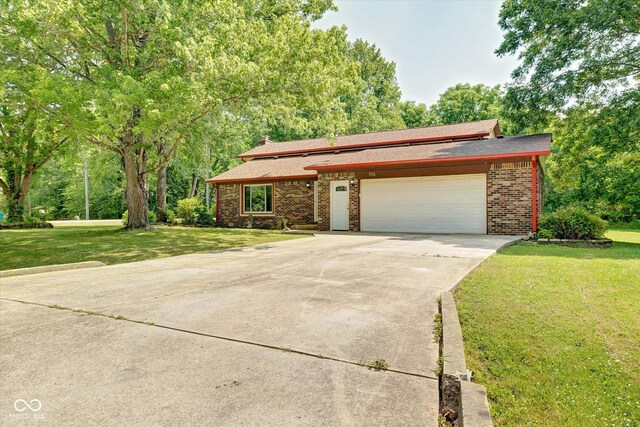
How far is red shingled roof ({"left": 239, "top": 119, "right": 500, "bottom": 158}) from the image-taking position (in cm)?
1778

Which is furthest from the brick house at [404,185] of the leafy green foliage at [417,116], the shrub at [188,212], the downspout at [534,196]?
the leafy green foliage at [417,116]

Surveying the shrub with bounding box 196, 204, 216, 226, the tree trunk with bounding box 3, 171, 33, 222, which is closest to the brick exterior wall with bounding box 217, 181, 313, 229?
the shrub with bounding box 196, 204, 216, 226

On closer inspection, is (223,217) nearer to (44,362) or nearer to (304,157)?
(304,157)

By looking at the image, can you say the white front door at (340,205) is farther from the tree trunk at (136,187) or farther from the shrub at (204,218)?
the tree trunk at (136,187)

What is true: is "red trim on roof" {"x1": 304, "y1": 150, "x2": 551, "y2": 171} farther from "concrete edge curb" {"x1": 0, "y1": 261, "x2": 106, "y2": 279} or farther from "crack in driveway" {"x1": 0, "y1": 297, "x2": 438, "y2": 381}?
"crack in driveway" {"x1": 0, "y1": 297, "x2": 438, "y2": 381}

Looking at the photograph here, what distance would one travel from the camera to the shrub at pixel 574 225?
10.6m

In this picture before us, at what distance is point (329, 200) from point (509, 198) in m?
7.58

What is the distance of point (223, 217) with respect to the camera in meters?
20.5

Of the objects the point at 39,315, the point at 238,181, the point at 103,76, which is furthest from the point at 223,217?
the point at 39,315

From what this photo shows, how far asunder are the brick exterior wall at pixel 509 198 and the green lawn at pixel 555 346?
7988mm

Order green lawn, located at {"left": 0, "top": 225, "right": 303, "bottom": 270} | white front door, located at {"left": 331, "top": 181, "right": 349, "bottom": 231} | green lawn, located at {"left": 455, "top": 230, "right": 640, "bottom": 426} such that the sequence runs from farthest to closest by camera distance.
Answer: white front door, located at {"left": 331, "top": 181, "right": 349, "bottom": 231}, green lawn, located at {"left": 0, "top": 225, "right": 303, "bottom": 270}, green lawn, located at {"left": 455, "top": 230, "right": 640, "bottom": 426}

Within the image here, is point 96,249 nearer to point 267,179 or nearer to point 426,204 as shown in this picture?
point 267,179

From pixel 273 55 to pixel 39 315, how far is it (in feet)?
32.3

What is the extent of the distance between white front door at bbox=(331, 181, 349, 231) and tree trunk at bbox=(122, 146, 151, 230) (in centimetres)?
814
